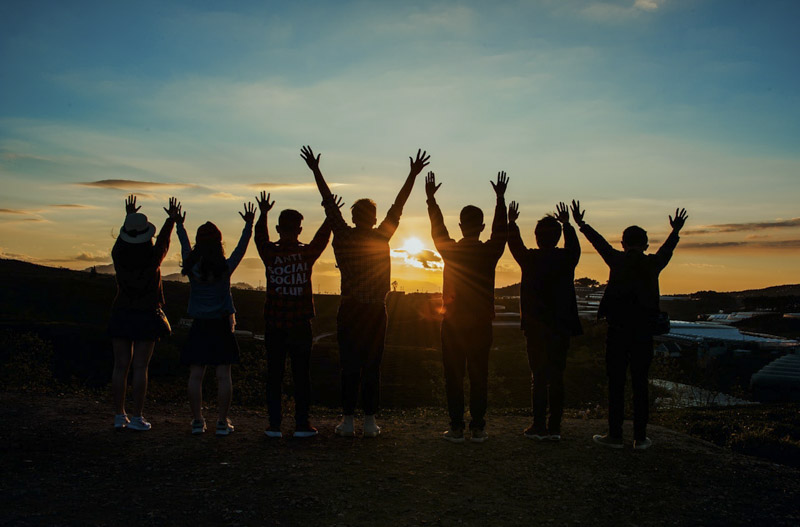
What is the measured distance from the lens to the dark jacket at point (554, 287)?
7074mm

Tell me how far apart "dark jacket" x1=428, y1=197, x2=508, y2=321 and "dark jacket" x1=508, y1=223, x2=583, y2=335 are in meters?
0.31

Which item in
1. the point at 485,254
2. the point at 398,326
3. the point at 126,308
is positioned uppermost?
the point at 485,254

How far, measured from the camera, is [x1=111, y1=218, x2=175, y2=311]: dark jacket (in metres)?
7.21

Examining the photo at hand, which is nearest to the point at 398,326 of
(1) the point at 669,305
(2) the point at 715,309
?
(1) the point at 669,305

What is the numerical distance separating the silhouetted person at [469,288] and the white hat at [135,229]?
351cm

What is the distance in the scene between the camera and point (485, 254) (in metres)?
6.98

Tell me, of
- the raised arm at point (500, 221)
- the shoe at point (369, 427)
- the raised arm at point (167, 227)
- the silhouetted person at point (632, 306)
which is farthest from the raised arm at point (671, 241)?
the raised arm at point (167, 227)

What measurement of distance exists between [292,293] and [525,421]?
435 centimetres

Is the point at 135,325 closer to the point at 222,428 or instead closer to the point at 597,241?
the point at 222,428

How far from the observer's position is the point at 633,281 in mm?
7000

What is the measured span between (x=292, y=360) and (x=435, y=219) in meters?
2.44

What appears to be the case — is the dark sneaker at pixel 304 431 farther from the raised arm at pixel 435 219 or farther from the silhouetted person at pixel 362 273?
the raised arm at pixel 435 219

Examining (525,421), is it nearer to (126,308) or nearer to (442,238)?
(442,238)

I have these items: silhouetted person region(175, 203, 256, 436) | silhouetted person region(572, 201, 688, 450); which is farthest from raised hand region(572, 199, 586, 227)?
silhouetted person region(175, 203, 256, 436)
